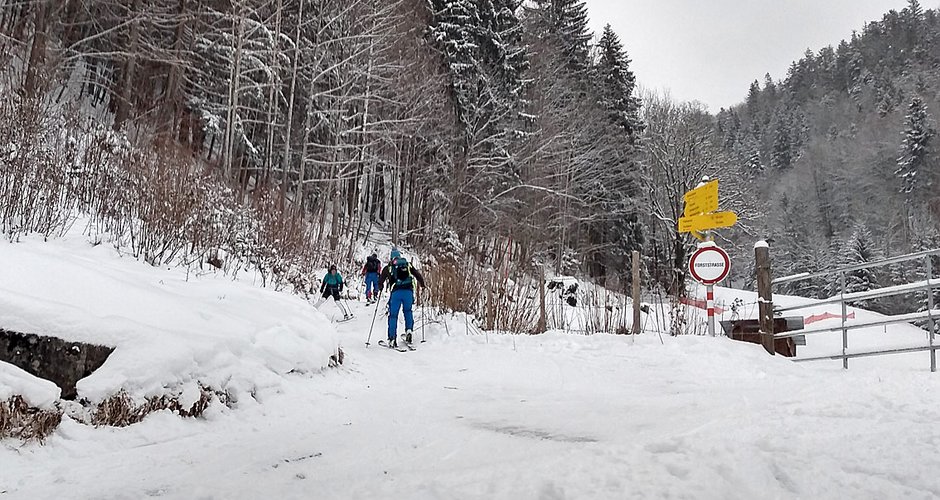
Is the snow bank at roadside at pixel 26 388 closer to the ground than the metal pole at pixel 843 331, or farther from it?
closer to the ground

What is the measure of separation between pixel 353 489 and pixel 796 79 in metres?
93.2

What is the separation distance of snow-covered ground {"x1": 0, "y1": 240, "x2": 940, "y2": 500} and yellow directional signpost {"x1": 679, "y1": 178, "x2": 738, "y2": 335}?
8.39 ft

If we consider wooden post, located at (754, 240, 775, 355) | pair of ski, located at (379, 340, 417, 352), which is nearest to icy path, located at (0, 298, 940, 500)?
wooden post, located at (754, 240, 775, 355)

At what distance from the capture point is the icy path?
8.22 ft

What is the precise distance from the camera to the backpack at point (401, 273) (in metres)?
9.62

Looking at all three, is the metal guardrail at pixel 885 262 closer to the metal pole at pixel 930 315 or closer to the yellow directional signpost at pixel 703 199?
the metal pole at pixel 930 315

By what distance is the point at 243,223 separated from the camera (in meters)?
11.8

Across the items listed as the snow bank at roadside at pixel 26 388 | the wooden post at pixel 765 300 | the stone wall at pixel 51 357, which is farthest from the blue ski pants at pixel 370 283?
the snow bank at roadside at pixel 26 388

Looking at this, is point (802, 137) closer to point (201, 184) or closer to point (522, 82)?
point (522, 82)

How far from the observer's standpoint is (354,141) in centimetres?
2223

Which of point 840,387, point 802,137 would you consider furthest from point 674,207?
point 802,137

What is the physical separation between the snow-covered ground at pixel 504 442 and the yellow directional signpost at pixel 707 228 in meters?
2.56

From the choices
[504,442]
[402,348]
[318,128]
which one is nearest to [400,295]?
[402,348]

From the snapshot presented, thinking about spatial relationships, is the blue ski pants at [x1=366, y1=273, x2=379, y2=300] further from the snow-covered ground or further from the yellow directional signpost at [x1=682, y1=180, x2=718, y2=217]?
the snow-covered ground
